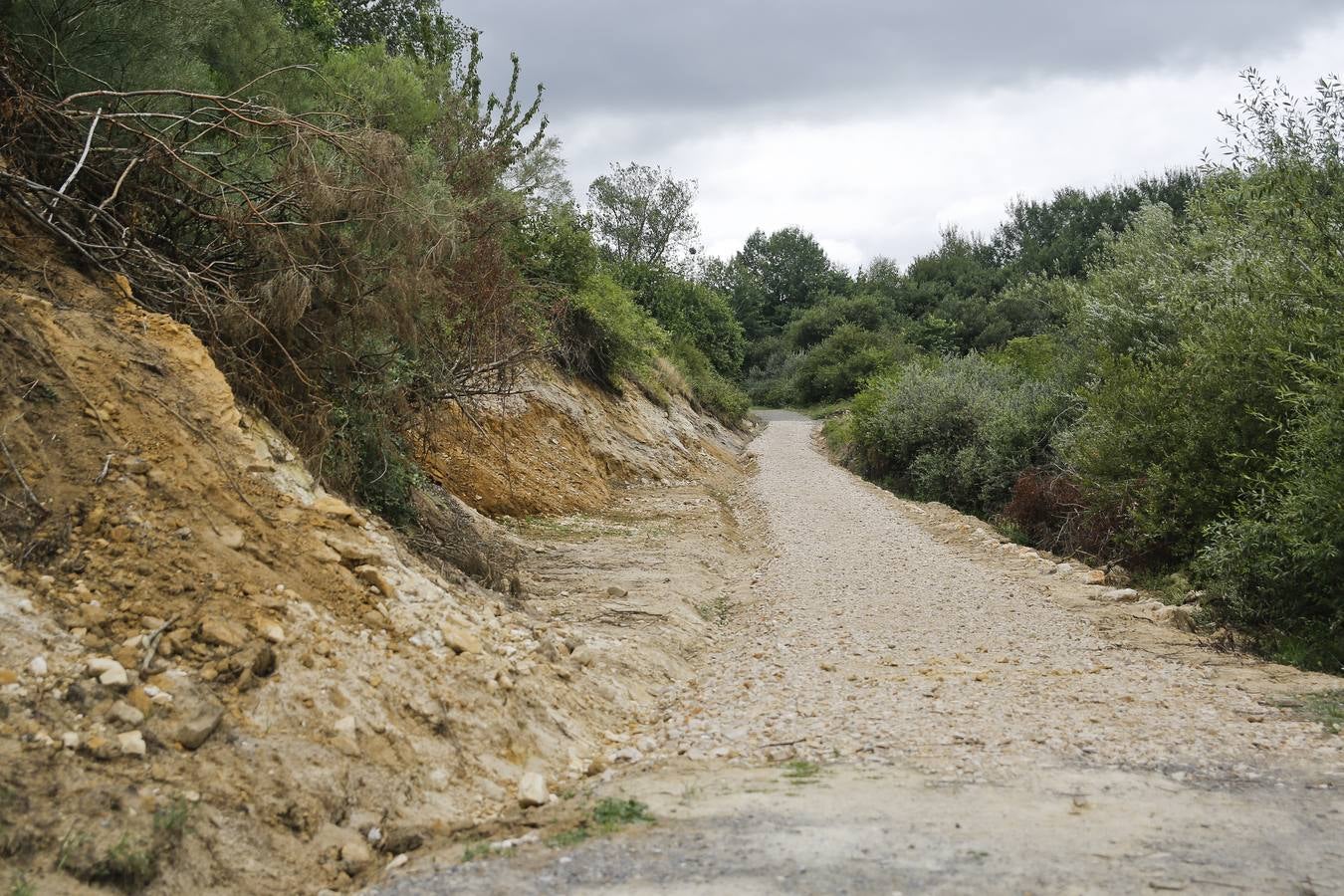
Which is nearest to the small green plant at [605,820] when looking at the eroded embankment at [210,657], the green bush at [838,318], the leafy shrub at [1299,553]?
the eroded embankment at [210,657]

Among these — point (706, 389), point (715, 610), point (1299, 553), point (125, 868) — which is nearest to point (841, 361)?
point (706, 389)

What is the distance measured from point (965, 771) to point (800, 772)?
0.83 metres

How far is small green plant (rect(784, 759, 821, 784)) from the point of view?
16.0 feet

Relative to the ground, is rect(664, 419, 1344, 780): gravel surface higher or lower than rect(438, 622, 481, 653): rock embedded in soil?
lower

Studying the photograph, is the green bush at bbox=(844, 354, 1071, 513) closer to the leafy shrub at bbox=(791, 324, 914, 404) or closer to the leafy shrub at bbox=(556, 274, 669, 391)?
the leafy shrub at bbox=(556, 274, 669, 391)

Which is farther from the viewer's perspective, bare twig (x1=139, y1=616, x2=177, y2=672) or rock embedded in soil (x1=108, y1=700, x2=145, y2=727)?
bare twig (x1=139, y1=616, x2=177, y2=672)

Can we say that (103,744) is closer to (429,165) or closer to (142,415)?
(142,415)

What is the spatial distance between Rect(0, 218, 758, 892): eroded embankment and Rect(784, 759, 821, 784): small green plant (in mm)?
1125

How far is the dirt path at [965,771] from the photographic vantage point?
3.68 m

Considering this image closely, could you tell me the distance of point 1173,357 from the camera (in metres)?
12.7

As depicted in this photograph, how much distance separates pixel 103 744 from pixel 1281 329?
10.0 metres

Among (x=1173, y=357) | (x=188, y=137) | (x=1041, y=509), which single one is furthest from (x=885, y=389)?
(x=188, y=137)

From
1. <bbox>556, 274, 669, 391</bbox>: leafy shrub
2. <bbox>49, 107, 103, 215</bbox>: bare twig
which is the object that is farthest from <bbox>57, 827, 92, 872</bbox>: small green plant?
<bbox>556, 274, 669, 391</bbox>: leafy shrub

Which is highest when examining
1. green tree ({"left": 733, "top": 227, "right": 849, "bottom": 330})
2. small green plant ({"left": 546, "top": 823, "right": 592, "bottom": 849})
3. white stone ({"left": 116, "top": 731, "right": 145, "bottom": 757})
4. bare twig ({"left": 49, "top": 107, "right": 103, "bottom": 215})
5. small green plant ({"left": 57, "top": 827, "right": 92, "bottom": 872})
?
green tree ({"left": 733, "top": 227, "right": 849, "bottom": 330})
